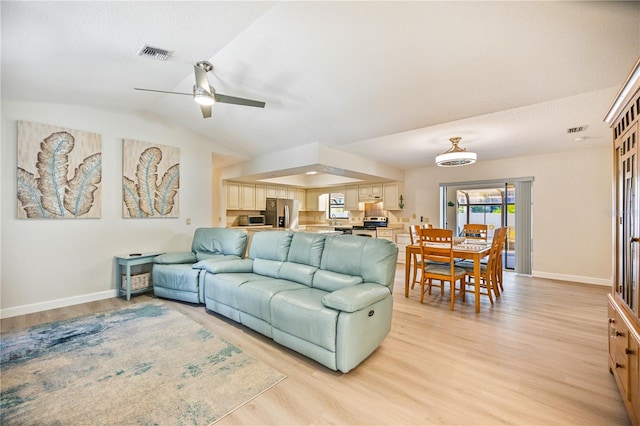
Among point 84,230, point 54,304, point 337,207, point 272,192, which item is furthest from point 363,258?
point 337,207

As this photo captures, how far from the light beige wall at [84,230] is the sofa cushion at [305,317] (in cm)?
327

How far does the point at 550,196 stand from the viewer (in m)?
5.18

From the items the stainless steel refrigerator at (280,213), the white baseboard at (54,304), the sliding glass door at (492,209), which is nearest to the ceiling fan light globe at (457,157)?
the sliding glass door at (492,209)

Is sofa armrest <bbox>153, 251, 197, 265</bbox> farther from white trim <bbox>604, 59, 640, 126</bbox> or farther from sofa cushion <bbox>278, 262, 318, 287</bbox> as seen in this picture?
white trim <bbox>604, 59, 640, 126</bbox>

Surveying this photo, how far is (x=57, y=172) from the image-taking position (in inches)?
145

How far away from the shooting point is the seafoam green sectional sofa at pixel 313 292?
2.10 metres

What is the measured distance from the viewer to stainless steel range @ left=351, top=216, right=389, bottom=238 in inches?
285

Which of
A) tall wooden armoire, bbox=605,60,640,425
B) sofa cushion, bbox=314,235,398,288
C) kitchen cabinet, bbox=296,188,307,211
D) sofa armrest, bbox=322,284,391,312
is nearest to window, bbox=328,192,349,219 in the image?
kitchen cabinet, bbox=296,188,307,211

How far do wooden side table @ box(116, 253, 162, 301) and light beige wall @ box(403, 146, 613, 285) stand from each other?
268 inches

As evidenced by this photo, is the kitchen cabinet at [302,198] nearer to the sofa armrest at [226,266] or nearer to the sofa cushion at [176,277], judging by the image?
the sofa cushion at [176,277]

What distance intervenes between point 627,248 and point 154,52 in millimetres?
4215

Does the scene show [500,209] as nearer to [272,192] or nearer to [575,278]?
[575,278]

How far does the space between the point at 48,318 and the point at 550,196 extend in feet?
26.9

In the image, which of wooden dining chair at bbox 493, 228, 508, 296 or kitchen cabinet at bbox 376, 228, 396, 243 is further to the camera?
kitchen cabinet at bbox 376, 228, 396, 243
